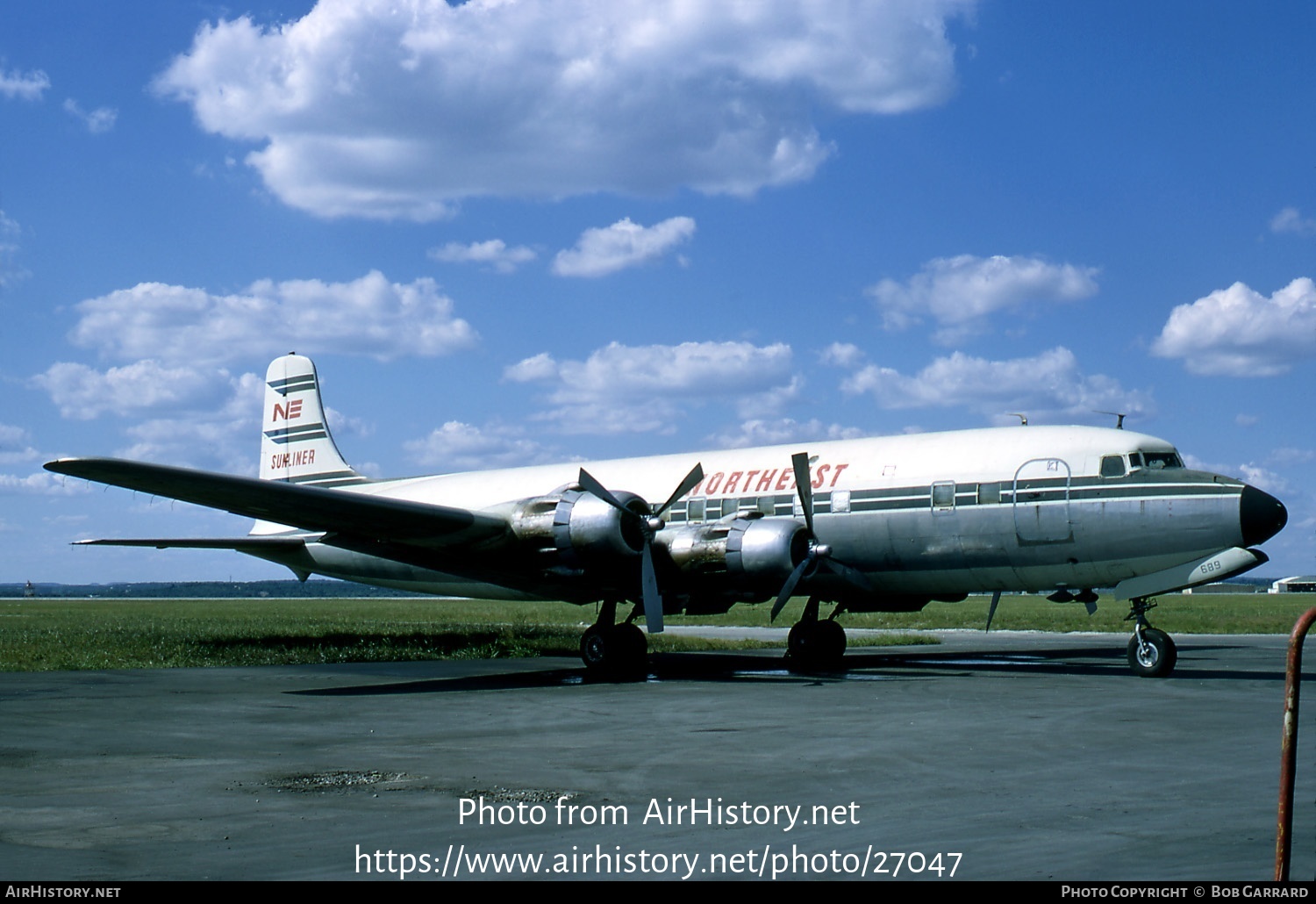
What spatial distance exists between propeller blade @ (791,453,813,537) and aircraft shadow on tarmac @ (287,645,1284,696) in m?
2.65

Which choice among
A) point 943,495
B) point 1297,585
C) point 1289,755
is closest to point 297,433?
point 943,495

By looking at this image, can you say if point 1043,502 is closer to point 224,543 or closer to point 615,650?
point 615,650

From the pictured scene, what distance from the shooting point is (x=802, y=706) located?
49.2 ft

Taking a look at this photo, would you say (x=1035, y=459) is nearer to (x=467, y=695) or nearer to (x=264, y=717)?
(x=467, y=695)

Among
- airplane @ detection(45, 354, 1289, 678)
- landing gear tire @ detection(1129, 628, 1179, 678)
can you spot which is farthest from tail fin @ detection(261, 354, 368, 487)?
Result: landing gear tire @ detection(1129, 628, 1179, 678)

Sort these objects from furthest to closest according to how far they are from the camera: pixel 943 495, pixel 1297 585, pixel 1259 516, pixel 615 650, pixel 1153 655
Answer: pixel 1297 585 → pixel 943 495 → pixel 615 650 → pixel 1153 655 → pixel 1259 516

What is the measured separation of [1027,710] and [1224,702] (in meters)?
2.73

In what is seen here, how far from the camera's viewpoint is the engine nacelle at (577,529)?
18828mm

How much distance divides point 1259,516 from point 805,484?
686cm

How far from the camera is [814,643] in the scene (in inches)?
864

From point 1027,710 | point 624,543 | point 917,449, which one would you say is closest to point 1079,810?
point 1027,710

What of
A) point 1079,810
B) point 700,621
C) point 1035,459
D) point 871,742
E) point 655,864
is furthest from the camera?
point 700,621

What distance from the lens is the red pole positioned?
520cm

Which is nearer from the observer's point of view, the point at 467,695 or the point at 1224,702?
the point at 1224,702
